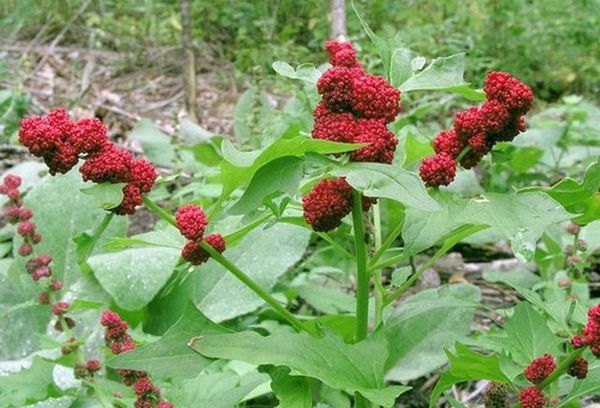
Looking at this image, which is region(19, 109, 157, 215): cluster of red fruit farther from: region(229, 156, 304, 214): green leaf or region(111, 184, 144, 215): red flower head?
region(229, 156, 304, 214): green leaf

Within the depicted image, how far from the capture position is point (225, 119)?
530 cm

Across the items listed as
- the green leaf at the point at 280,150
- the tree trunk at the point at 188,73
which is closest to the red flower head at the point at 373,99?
the green leaf at the point at 280,150

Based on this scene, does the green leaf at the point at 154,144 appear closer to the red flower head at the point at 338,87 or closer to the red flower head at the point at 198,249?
the red flower head at the point at 198,249

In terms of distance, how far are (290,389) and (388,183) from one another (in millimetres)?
420

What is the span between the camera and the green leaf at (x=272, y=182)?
3.64 feet

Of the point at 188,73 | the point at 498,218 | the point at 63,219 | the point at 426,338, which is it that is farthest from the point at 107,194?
the point at 188,73

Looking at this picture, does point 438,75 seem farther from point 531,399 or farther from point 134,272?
point 134,272

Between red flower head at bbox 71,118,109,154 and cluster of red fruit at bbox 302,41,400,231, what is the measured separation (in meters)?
0.29

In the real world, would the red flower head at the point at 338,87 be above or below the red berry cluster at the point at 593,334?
above

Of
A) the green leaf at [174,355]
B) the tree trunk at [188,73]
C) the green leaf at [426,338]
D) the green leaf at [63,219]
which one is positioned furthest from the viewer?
the tree trunk at [188,73]

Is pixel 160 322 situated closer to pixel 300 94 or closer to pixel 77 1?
pixel 300 94

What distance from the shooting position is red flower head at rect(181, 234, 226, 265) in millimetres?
1263

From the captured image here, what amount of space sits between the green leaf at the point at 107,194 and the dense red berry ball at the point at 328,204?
25cm

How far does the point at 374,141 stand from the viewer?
1.13 meters
